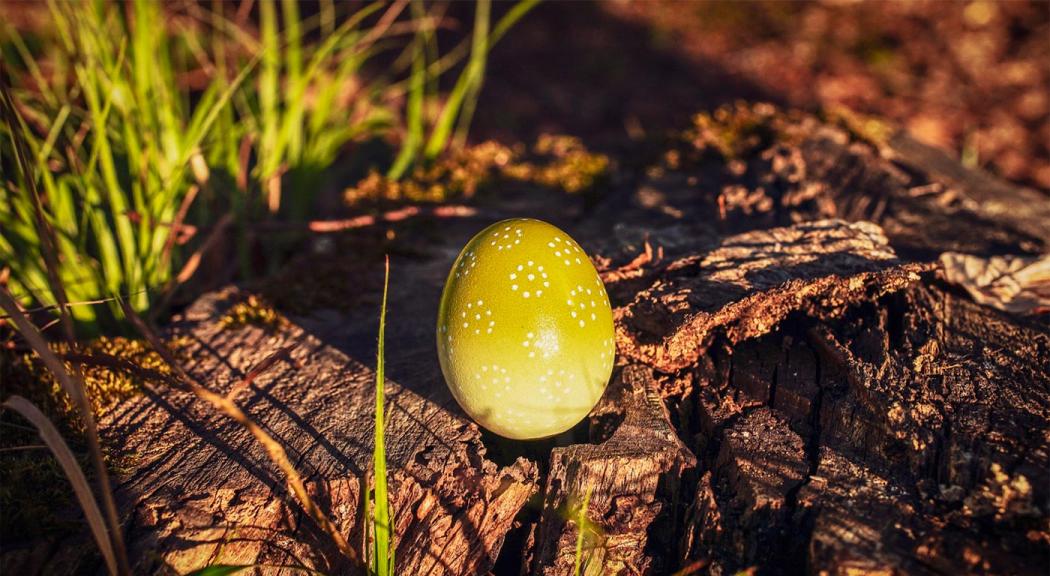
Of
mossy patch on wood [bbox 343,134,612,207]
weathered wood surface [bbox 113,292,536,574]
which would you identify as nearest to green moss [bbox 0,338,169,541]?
weathered wood surface [bbox 113,292,536,574]

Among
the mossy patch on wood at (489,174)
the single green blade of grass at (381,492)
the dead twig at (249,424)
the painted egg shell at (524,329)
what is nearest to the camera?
the dead twig at (249,424)

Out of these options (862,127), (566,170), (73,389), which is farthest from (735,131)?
(73,389)

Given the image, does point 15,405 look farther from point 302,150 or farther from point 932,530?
point 302,150

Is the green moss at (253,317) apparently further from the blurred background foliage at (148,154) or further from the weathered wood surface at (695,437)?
the blurred background foliage at (148,154)

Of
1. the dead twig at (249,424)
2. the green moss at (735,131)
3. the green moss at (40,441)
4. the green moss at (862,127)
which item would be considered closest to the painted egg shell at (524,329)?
the dead twig at (249,424)

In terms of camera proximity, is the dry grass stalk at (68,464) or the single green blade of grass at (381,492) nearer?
the dry grass stalk at (68,464)

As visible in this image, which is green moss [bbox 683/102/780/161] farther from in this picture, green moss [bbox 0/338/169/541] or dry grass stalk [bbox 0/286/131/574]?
dry grass stalk [bbox 0/286/131/574]

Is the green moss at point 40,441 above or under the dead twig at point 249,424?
under

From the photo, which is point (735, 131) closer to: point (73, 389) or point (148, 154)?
point (148, 154)
